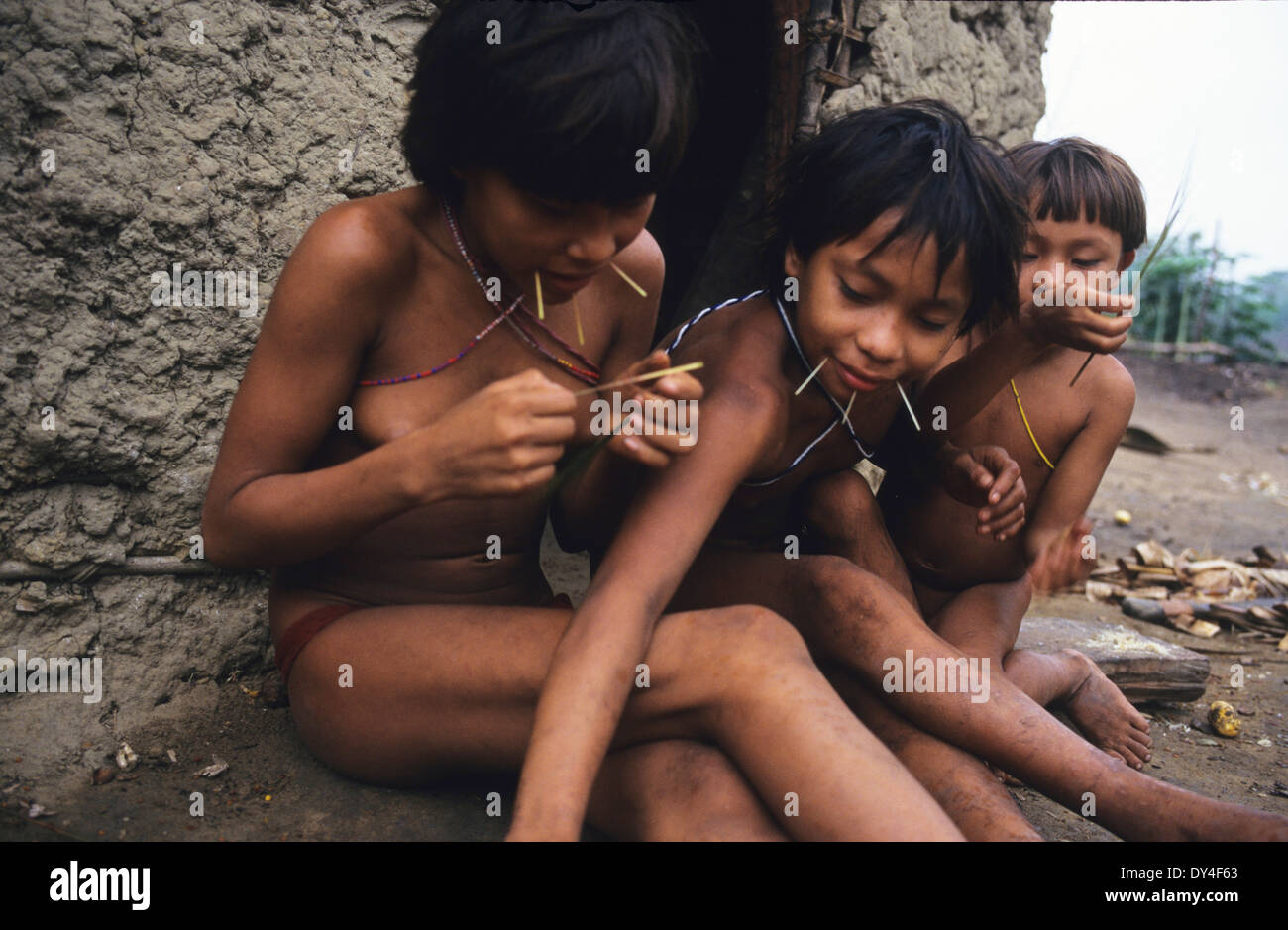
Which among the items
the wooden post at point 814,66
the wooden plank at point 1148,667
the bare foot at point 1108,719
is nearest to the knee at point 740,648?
the bare foot at point 1108,719

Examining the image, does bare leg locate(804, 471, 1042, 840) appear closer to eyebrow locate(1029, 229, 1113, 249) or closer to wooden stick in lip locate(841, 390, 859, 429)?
wooden stick in lip locate(841, 390, 859, 429)

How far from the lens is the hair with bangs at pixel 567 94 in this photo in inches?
57.9

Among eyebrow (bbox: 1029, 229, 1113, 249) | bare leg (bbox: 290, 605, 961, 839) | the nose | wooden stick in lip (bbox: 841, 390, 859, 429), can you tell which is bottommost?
bare leg (bbox: 290, 605, 961, 839)

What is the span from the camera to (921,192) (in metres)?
1.89

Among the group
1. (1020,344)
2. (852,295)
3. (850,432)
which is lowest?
(850,432)

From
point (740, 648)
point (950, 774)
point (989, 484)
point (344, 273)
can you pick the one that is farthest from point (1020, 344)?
point (344, 273)

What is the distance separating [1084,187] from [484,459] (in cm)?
185

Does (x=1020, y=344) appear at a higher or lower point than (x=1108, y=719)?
higher

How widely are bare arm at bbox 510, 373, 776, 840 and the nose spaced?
213 millimetres

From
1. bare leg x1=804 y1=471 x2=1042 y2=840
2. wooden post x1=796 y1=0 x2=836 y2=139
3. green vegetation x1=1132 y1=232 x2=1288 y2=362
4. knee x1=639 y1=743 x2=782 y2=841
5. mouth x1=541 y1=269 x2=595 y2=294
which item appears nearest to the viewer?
knee x1=639 y1=743 x2=782 y2=841

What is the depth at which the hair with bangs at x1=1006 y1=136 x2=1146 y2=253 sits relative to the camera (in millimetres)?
2488

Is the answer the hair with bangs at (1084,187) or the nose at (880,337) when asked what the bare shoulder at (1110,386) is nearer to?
the hair with bangs at (1084,187)

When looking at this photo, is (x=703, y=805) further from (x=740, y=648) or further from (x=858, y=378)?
(x=858, y=378)

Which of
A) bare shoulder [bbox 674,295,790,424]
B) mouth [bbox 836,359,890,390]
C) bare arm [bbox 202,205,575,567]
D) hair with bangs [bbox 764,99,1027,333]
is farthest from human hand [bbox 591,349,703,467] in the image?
hair with bangs [bbox 764,99,1027,333]
